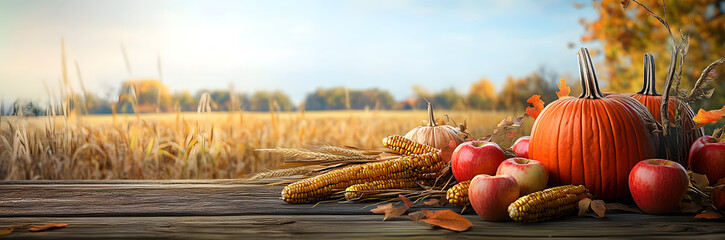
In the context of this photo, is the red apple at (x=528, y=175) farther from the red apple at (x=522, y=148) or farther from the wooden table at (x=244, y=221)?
the red apple at (x=522, y=148)

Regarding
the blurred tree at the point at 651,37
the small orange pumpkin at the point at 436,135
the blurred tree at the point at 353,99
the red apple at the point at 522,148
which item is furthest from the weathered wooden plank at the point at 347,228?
the blurred tree at the point at 651,37

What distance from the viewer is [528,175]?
44.3 inches

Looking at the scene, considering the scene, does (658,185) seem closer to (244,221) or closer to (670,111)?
(670,111)

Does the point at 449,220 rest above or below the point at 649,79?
below

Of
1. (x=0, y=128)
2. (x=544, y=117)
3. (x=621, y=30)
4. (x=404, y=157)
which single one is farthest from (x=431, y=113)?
(x=621, y=30)

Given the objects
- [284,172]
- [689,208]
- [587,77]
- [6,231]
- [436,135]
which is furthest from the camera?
[436,135]

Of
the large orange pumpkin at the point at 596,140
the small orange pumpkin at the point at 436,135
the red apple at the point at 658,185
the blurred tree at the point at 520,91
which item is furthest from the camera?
the blurred tree at the point at 520,91

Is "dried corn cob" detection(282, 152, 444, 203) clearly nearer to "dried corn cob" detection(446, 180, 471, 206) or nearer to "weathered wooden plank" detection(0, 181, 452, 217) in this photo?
"weathered wooden plank" detection(0, 181, 452, 217)

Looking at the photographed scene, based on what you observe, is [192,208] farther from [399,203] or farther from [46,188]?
[46,188]

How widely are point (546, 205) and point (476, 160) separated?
0.84ft

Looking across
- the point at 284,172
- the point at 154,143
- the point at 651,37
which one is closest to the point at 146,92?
the point at 154,143

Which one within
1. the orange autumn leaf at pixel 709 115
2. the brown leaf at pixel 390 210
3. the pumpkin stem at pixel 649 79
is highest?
the pumpkin stem at pixel 649 79

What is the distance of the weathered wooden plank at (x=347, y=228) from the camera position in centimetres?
93

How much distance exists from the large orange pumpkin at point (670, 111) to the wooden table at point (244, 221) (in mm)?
258
